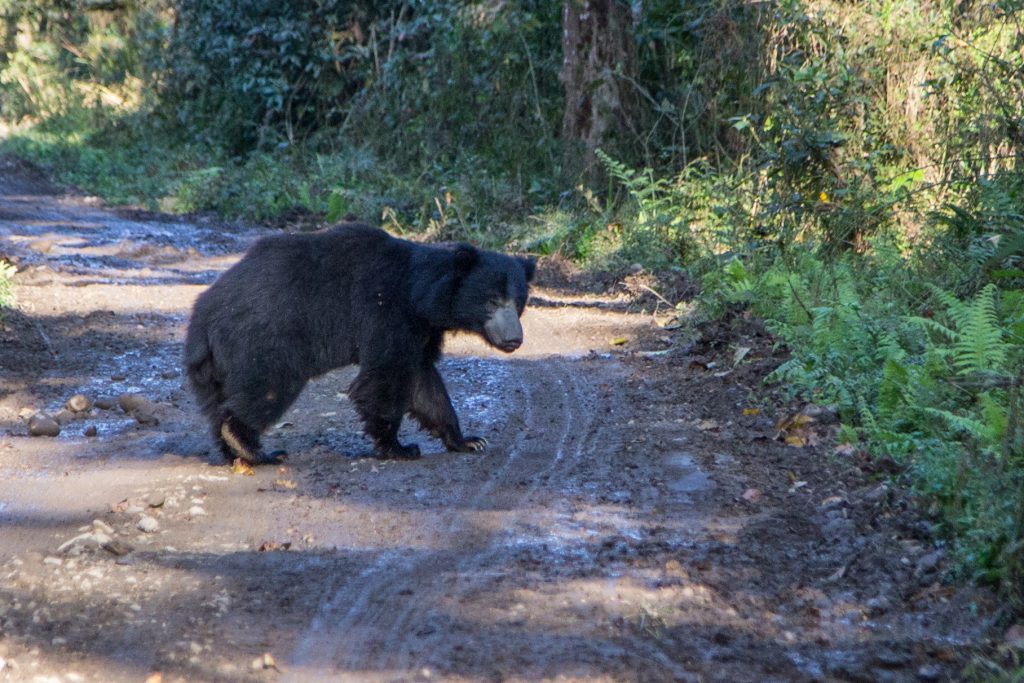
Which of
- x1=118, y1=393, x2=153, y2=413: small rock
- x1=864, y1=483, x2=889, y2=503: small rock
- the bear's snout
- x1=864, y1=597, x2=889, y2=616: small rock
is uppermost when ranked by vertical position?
the bear's snout

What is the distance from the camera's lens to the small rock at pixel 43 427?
6.18 metres

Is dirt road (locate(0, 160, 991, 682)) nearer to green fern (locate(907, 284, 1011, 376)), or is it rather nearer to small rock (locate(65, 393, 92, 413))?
small rock (locate(65, 393, 92, 413))

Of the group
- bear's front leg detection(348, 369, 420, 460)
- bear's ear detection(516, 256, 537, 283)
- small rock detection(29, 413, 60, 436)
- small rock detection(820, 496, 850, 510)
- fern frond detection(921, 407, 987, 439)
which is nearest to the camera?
fern frond detection(921, 407, 987, 439)

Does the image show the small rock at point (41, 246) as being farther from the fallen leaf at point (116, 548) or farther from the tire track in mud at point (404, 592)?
the fallen leaf at point (116, 548)

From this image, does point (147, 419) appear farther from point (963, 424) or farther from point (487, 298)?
point (963, 424)

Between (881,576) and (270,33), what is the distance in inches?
750

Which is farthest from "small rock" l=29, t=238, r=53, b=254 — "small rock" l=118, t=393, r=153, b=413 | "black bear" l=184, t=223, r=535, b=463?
"black bear" l=184, t=223, r=535, b=463

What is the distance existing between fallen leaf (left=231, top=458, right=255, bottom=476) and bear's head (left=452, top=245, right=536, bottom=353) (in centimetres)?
130

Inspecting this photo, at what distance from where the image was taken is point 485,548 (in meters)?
4.16

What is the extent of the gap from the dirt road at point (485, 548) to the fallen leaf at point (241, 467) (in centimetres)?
9

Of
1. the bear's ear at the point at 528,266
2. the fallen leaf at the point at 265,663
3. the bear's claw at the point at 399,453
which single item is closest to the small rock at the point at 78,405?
the bear's claw at the point at 399,453

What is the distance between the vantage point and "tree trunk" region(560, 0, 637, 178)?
13422mm

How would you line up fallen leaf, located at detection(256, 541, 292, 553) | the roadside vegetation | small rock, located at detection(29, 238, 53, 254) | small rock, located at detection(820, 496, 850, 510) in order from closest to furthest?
fallen leaf, located at detection(256, 541, 292, 553) → small rock, located at detection(820, 496, 850, 510) → the roadside vegetation → small rock, located at detection(29, 238, 53, 254)

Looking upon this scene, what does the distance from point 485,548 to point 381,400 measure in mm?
1639
